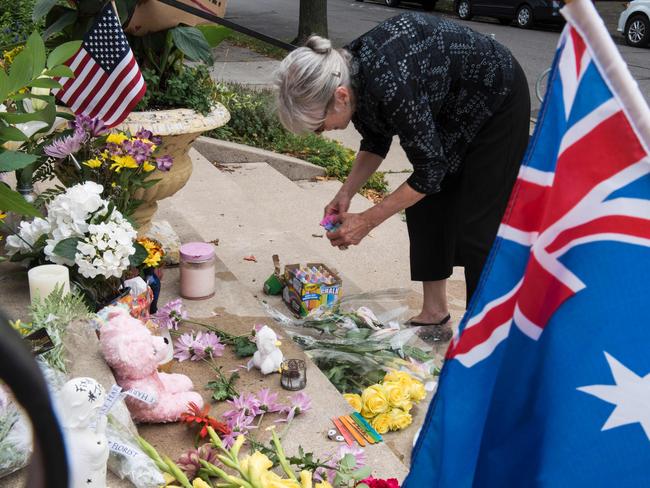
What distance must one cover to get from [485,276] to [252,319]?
2079 mm

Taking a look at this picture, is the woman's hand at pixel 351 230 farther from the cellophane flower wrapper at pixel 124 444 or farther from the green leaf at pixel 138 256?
the cellophane flower wrapper at pixel 124 444

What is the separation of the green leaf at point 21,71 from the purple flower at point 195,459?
123cm

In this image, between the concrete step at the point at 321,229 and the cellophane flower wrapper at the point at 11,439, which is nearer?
the cellophane flower wrapper at the point at 11,439

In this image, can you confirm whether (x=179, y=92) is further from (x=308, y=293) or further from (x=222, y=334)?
(x=222, y=334)

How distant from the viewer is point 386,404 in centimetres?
291

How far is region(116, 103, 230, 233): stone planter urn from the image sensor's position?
11.6 feet

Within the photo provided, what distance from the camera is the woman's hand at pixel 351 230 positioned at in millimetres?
3104

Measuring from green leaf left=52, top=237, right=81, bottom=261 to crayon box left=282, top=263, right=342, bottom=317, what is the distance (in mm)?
1238

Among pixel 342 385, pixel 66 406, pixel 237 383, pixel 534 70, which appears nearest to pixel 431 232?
pixel 342 385

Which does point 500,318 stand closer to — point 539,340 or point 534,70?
point 539,340

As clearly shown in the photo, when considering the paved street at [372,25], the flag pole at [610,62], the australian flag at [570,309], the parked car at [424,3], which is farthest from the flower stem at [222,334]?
the parked car at [424,3]

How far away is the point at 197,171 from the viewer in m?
5.68

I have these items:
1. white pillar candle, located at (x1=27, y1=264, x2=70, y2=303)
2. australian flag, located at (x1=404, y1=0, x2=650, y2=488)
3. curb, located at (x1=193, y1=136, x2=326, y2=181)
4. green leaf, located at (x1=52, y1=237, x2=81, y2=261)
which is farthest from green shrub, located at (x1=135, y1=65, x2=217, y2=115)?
australian flag, located at (x1=404, y1=0, x2=650, y2=488)

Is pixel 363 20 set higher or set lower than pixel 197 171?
lower
